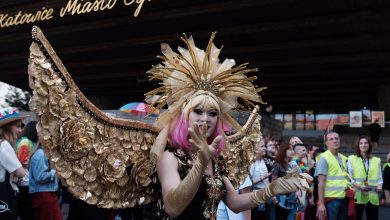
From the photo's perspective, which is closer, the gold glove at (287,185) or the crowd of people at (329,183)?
the gold glove at (287,185)

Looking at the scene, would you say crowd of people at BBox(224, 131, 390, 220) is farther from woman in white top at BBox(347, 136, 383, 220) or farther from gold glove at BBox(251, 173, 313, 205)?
gold glove at BBox(251, 173, 313, 205)

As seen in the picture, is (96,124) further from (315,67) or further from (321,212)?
(315,67)

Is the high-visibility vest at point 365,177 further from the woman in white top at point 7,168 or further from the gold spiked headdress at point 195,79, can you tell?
the woman in white top at point 7,168

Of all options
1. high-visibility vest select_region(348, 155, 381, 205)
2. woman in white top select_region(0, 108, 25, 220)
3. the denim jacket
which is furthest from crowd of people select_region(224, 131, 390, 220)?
woman in white top select_region(0, 108, 25, 220)

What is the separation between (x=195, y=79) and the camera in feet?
8.45

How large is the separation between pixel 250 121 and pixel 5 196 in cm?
241

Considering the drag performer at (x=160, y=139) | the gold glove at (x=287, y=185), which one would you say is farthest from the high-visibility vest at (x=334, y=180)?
the gold glove at (x=287, y=185)

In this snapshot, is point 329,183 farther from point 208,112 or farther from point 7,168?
point 7,168

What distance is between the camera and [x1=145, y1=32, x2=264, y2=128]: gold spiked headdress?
2.56 meters

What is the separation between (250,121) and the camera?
11.7 ft

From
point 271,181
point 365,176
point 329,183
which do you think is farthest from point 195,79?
point 365,176

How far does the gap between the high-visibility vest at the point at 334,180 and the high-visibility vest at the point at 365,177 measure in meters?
0.91

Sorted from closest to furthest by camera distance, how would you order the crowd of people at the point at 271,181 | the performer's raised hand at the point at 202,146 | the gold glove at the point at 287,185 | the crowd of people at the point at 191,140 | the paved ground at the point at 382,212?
the performer's raised hand at the point at 202,146, the crowd of people at the point at 191,140, the gold glove at the point at 287,185, the crowd of people at the point at 271,181, the paved ground at the point at 382,212

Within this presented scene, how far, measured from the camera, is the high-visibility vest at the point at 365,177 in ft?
21.4
